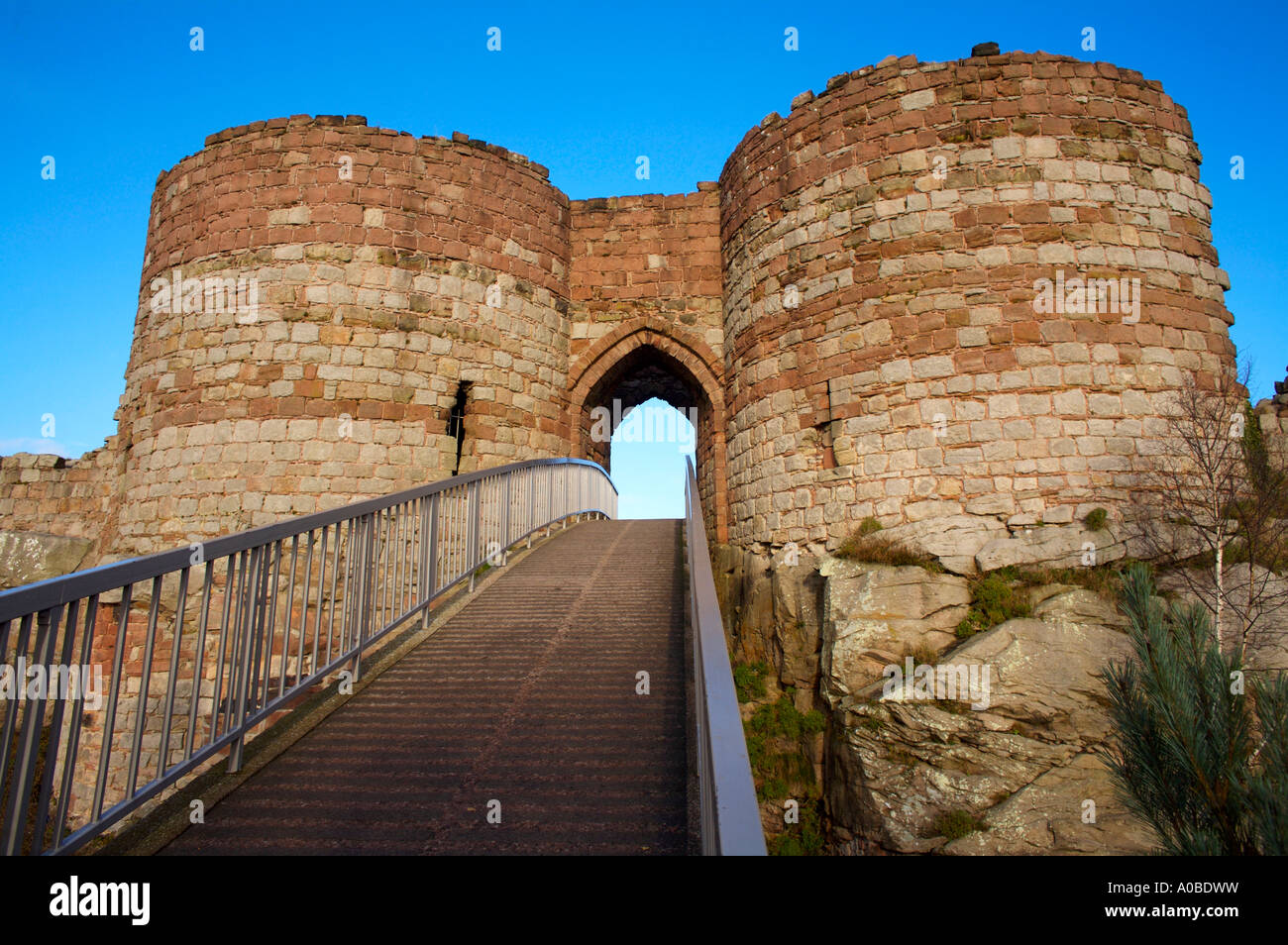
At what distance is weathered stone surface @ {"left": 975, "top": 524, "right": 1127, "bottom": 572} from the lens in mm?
7684

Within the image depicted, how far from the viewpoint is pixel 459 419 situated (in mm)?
11273

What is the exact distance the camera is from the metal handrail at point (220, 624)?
2543mm

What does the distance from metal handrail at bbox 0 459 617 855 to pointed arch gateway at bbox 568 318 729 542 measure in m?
2.16

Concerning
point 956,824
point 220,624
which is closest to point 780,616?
point 956,824

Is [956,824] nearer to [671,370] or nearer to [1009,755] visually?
[1009,755]

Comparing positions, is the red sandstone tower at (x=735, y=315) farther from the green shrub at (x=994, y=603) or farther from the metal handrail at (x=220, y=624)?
the metal handrail at (x=220, y=624)

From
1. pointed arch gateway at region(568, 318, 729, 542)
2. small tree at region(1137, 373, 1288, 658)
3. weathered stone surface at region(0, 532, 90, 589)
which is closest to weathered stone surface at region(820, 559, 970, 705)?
small tree at region(1137, 373, 1288, 658)

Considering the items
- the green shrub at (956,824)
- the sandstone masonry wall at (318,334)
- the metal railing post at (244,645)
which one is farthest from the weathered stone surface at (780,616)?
the metal railing post at (244,645)

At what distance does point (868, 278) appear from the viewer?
30.6 ft

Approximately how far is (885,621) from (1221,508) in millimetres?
3548

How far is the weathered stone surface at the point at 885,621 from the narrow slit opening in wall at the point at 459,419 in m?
6.00

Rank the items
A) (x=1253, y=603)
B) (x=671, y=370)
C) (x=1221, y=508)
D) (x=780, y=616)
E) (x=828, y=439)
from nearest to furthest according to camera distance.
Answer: (x=1253, y=603) < (x=1221, y=508) < (x=780, y=616) < (x=828, y=439) < (x=671, y=370)
